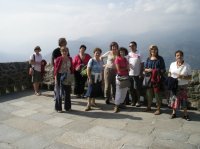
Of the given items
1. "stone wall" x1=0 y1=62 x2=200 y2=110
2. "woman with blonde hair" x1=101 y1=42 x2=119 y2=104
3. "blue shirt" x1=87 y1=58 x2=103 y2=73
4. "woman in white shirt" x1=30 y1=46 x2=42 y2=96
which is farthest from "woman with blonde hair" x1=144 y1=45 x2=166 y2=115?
"stone wall" x1=0 y1=62 x2=200 y2=110

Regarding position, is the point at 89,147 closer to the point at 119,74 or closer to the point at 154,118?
the point at 154,118

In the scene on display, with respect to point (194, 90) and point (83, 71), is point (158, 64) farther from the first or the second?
point (83, 71)

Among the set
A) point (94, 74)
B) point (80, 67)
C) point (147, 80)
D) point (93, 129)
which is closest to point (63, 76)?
point (94, 74)

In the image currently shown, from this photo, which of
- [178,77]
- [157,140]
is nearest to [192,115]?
[178,77]

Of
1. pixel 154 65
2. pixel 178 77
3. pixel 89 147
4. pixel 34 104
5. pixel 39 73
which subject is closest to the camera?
pixel 89 147

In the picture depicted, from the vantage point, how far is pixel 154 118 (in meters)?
6.64

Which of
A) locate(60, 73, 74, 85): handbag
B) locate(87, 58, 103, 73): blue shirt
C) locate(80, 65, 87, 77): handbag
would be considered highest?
locate(87, 58, 103, 73): blue shirt

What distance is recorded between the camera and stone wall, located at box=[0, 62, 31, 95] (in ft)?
33.1

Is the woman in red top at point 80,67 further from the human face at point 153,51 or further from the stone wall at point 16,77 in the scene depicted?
the human face at point 153,51

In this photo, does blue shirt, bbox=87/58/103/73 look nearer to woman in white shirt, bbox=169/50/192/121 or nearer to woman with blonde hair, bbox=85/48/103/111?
woman with blonde hair, bbox=85/48/103/111

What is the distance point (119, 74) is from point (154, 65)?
103cm

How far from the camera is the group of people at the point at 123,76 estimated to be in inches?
257

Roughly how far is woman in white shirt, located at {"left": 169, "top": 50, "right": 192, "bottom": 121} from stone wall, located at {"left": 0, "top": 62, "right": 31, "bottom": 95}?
21.4 ft

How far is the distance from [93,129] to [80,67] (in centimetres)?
314
